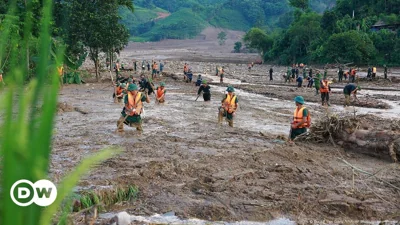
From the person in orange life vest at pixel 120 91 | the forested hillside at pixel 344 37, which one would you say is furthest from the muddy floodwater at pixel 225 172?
the forested hillside at pixel 344 37

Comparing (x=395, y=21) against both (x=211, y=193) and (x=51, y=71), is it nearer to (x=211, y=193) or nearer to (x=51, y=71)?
(x=211, y=193)

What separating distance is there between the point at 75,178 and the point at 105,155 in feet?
0.33

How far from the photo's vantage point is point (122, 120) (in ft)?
40.4

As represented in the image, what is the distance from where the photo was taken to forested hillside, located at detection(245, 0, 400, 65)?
47.3 meters

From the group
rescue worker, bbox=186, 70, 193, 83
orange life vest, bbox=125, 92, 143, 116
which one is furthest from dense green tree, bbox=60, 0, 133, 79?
orange life vest, bbox=125, 92, 143, 116

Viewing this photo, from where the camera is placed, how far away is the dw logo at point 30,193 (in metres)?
0.90

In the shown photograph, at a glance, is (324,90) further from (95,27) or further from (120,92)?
(95,27)

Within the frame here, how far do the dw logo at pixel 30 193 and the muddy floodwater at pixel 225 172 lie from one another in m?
1.54

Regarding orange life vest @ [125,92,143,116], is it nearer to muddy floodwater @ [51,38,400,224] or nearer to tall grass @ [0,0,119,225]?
muddy floodwater @ [51,38,400,224]

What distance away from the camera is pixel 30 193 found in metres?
0.93

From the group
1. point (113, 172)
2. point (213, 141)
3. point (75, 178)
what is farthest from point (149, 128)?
point (75, 178)

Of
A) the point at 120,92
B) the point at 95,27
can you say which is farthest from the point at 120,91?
the point at 95,27

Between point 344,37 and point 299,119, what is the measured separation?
1521 inches

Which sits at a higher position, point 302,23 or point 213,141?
point 302,23
